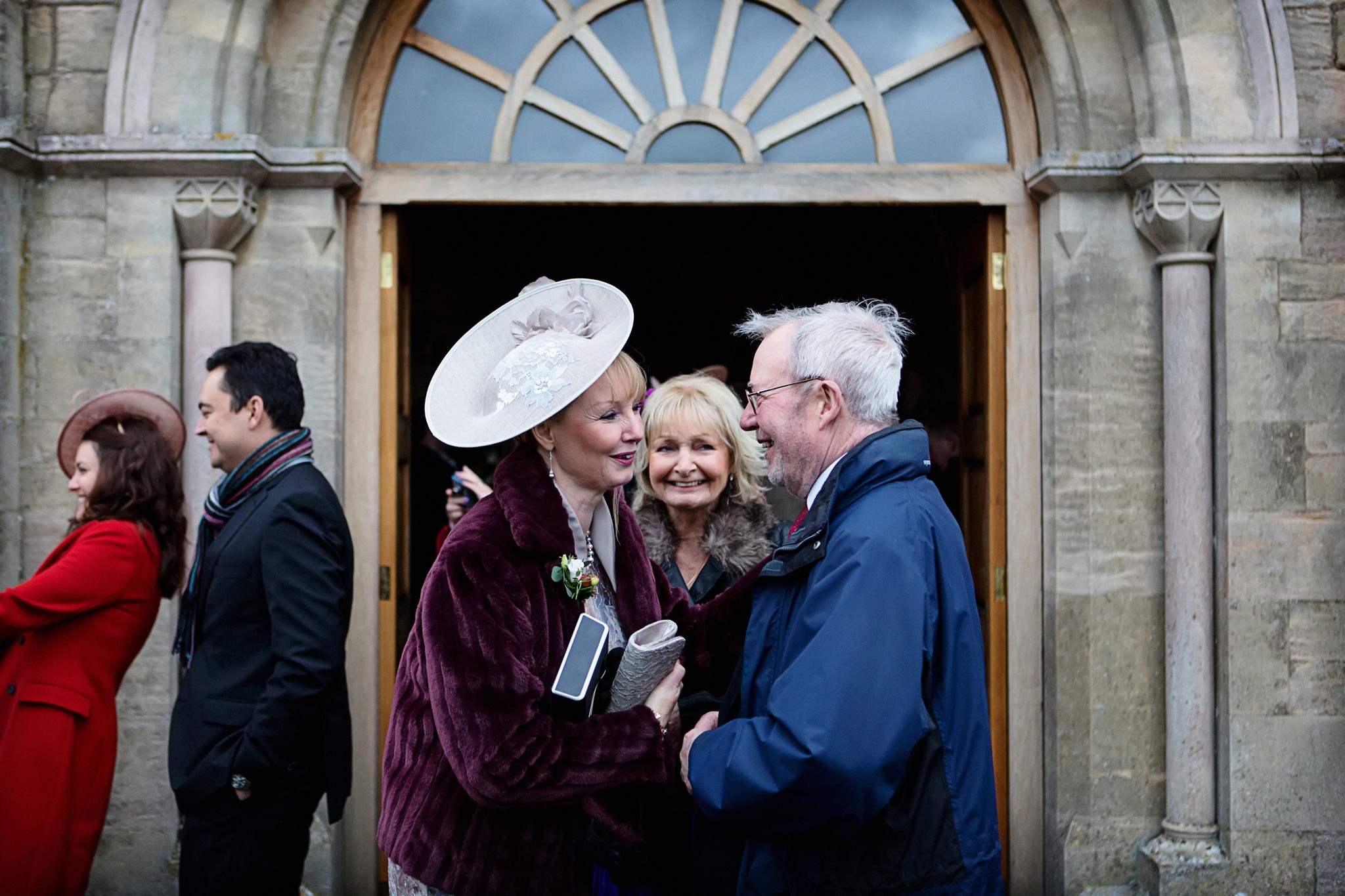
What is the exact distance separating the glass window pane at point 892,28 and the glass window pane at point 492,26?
1169 millimetres

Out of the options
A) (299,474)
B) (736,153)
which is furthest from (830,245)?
(299,474)

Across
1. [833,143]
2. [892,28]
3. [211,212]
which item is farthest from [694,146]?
[211,212]

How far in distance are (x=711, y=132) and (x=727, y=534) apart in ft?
5.57

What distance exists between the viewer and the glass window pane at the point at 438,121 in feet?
14.0

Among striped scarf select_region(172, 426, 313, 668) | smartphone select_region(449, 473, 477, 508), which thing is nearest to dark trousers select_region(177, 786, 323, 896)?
striped scarf select_region(172, 426, 313, 668)

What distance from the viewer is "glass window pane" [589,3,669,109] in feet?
14.0

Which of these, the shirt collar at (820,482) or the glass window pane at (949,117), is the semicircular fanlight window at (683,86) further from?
the shirt collar at (820,482)

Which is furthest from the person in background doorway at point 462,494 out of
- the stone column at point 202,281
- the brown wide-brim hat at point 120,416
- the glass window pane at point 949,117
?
the glass window pane at point 949,117

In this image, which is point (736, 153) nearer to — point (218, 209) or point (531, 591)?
point (218, 209)

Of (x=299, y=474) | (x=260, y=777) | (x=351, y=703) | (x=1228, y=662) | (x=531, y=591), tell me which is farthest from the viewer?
(x=351, y=703)

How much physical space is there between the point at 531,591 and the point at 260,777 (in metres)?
1.05

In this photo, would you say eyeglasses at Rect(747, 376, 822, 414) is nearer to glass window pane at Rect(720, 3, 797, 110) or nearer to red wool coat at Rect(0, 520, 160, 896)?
red wool coat at Rect(0, 520, 160, 896)

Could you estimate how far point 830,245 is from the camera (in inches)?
308

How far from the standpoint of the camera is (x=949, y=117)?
4.28m
